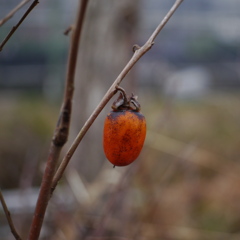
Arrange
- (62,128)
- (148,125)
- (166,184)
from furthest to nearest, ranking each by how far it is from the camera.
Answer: (148,125)
(166,184)
(62,128)

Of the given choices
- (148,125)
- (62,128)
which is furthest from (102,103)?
(148,125)

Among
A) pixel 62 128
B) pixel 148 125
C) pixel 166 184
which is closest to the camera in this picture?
pixel 62 128

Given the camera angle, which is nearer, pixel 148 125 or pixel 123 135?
pixel 123 135

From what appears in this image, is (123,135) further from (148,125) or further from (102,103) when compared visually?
(148,125)

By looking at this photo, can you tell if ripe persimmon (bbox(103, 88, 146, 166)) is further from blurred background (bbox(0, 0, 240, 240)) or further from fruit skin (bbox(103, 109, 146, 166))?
blurred background (bbox(0, 0, 240, 240))

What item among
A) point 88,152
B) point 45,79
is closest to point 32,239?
point 88,152
